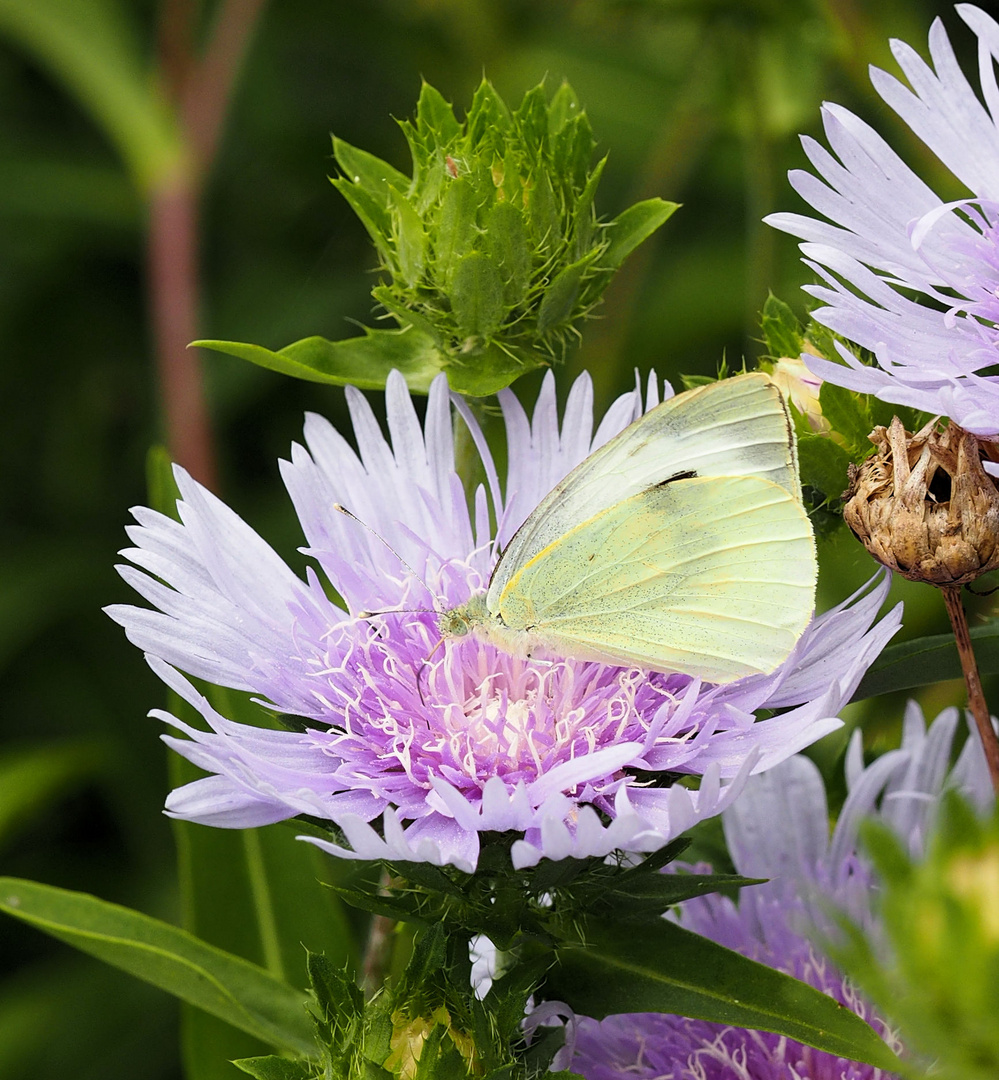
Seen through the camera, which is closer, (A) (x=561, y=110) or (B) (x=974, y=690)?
(B) (x=974, y=690)

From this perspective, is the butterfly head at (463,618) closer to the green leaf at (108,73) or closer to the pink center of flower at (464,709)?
the pink center of flower at (464,709)

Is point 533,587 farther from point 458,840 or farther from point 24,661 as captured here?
point 24,661

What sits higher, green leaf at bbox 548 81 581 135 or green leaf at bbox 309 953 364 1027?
green leaf at bbox 548 81 581 135

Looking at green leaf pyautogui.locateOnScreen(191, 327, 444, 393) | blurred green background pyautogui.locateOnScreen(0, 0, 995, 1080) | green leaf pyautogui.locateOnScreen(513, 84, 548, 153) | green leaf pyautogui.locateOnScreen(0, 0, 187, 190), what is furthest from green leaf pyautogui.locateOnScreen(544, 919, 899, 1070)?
green leaf pyautogui.locateOnScreen(0, 0, 187, 190)

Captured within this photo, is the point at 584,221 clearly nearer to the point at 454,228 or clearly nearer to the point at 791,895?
the point at 454,228

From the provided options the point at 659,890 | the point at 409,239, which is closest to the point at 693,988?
the point at 659,890

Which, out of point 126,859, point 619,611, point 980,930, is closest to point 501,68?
point 126,859

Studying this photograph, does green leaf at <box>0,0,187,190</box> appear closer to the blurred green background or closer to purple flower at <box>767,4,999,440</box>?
the blurred green background
